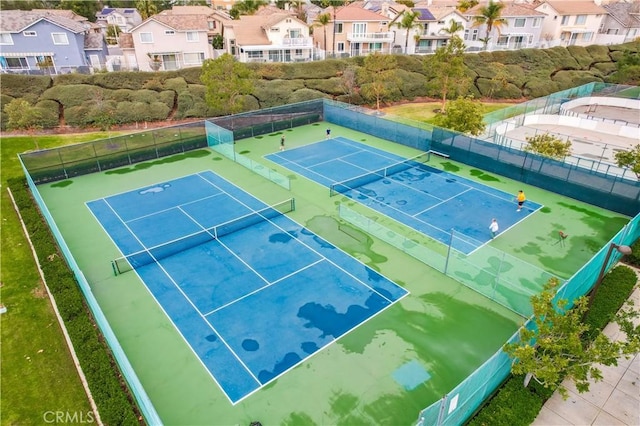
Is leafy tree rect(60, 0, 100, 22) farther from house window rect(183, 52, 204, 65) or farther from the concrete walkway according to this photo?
the concrete walkway

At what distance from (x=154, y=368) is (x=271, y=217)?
11.0 m

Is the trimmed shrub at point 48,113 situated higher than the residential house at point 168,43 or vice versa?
the residential house at point 168,43

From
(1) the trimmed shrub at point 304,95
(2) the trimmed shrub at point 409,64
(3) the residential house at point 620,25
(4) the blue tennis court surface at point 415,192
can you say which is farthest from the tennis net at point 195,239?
(3) the residential house at point 620,25

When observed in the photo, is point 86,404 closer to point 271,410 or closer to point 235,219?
point 271,410

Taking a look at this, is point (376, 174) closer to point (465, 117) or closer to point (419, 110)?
point (465, 117)

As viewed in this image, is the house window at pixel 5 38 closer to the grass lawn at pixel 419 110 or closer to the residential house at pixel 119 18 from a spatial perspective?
the residential house at pixel 119 18

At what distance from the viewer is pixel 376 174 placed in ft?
94.1

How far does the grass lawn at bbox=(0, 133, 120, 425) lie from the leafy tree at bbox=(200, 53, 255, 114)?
2077 centimetres

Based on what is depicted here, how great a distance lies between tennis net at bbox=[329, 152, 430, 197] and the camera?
26703 millimetres

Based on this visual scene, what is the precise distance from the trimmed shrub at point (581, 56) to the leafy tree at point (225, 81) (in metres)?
50.7

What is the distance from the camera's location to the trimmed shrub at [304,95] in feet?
152

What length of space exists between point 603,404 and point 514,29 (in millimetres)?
64896

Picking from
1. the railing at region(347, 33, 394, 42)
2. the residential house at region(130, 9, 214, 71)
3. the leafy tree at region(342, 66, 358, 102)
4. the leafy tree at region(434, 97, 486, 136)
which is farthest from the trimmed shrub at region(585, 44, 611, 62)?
the residential house at region(130, 9, 214, 71)

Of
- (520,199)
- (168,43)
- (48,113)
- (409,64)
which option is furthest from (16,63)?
(520,199)
